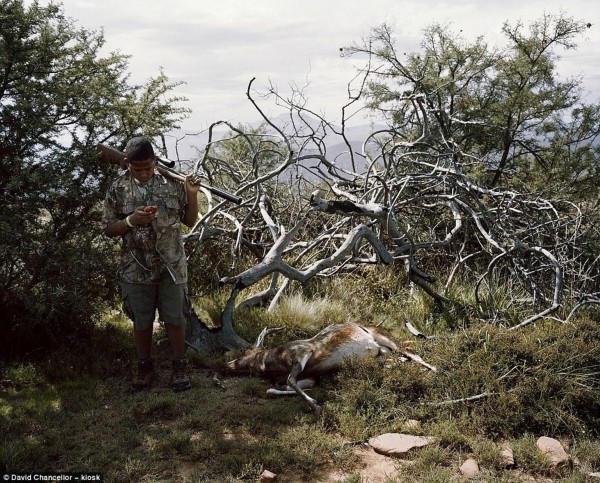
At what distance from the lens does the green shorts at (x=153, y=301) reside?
4.32 m

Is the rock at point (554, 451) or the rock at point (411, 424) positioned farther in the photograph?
the rock at point (411, 424)

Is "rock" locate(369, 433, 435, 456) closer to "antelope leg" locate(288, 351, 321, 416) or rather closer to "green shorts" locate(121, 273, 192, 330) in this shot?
"antelope leg" locate(288, 351, 321, 416)

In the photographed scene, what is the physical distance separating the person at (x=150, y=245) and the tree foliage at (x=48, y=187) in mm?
604

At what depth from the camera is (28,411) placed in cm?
397

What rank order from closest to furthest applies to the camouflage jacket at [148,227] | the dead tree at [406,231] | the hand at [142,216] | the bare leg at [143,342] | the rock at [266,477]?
1. the rock at [266,477]
2. the hand at [142,216]
3. the camouflage jacket at [148,227]
4. the bare leg at [143,342]
5. the dead tree at [406,231]

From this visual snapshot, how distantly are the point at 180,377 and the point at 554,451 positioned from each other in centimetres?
280

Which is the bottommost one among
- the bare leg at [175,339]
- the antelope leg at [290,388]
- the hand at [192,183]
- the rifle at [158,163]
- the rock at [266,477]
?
the rock at [266,477]

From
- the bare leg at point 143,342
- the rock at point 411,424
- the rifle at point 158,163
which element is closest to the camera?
the rock at point 411,424

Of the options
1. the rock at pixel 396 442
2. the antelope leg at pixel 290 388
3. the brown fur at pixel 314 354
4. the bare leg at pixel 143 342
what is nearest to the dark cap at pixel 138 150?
the bare leg at pixel 143 342

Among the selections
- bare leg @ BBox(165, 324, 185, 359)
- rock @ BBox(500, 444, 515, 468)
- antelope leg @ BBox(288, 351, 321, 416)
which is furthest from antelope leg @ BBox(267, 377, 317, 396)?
rock @ BBox(500, 444, 515, 468)

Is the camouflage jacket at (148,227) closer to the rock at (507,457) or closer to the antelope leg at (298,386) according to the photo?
the antelope leg at (298,386)

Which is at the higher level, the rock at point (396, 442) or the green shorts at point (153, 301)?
the green shorts at point (153, 301)

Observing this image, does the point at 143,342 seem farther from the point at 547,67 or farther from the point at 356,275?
the point at 547,67

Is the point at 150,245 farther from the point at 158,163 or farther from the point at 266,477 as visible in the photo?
the point at 266,477
